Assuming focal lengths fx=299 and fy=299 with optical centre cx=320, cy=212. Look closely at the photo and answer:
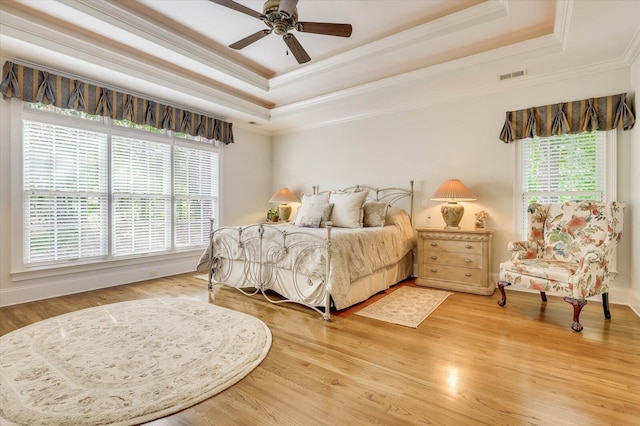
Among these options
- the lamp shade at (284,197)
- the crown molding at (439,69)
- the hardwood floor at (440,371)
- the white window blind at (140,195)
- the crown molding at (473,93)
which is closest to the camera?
the hardwood floor at (440,371)

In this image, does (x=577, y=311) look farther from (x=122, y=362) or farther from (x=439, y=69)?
(x=122, y=362)

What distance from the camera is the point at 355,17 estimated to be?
318 centimetres

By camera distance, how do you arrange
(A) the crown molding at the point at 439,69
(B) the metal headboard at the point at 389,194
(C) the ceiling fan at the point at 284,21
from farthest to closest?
1. (B) the metal headboard at the point at 389,194
2. (A) the crown molding at the point at 439,69
3. (C) the ceiling fan at the point at 284,21

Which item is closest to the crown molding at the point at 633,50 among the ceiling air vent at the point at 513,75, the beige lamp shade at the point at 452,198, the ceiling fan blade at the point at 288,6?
the ceiling air vent at the point at 513,75

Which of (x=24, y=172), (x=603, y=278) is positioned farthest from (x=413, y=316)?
(x=24, y=172)

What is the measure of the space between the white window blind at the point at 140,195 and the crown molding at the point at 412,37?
7.84ft

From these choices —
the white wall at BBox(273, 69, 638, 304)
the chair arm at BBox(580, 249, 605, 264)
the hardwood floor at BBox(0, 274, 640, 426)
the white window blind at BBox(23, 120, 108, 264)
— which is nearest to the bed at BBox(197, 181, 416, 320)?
the hardwood floor at BBox(0, 274, 640, 426)

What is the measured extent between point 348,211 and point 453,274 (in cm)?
162

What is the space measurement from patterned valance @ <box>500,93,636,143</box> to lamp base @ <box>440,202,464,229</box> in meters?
1.05

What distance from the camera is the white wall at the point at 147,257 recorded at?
11.0ft

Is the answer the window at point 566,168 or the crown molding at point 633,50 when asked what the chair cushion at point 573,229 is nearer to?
the window at point 566,168

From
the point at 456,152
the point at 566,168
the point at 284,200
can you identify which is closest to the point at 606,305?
the point at 566,168

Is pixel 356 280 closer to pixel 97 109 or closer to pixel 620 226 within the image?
pixel 620 226

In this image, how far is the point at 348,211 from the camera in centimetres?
430
